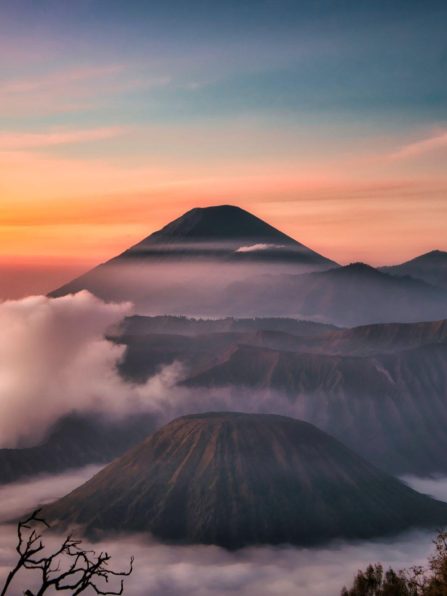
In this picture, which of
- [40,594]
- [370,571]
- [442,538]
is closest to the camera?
[40,594]

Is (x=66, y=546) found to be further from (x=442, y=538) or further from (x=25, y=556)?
(x=442, y=538)

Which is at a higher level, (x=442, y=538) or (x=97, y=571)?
(x=97, y=571)

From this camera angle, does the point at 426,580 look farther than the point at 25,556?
Yes

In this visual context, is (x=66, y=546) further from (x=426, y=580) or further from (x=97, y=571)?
(x=426, y=580)

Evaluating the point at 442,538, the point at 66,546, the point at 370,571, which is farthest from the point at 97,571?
the point at 370,571

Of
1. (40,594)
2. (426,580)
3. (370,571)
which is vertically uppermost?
(40,594)

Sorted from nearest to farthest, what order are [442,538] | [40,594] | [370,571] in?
[40,594]
[442,538]
[370,571]
